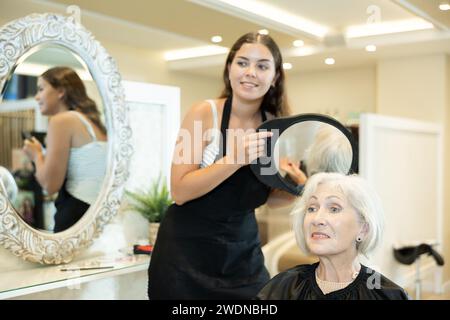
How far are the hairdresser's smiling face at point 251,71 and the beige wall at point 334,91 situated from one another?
27.7 inches

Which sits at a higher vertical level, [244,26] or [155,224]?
[244,26]

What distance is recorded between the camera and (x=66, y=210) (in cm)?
171

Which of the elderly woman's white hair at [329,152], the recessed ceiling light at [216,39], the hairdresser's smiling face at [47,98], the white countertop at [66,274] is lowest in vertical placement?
the white countertop at [66,274]

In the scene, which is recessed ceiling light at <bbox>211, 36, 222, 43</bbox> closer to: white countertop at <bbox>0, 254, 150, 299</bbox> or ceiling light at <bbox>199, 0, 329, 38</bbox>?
ceiling light at <bbox>199, 0, 329, 38</bbox>

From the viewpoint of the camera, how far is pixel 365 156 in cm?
256

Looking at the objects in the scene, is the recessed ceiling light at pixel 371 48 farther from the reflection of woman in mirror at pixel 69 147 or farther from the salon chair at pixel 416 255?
the reflection of woman in mirror at pixel 69 147

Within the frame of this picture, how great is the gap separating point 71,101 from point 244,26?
0.85 metres

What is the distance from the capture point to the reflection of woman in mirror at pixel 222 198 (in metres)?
1.49

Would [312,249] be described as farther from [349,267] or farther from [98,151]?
[98,151]

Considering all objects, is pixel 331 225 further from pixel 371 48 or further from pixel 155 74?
pixel 371 48

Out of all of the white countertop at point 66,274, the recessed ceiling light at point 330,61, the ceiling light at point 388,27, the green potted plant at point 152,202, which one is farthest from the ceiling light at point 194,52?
the ceiling light at point 388,27

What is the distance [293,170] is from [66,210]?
727 millimetres

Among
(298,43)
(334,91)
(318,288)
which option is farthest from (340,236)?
(334,91)
